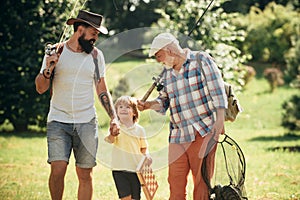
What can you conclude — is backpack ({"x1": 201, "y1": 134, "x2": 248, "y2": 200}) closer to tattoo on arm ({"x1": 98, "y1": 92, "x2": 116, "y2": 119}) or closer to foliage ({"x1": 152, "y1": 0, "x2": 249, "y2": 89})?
tattoo on arm ({"x1": 98, "y1": 92, "x2": 116, "y2": 119})

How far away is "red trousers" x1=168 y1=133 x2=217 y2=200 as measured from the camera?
545 centimetres

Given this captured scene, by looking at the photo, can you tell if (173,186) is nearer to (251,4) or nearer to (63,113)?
(63,113)

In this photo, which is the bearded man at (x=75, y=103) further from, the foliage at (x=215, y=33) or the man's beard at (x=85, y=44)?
the foliage at (x=215, y=33)

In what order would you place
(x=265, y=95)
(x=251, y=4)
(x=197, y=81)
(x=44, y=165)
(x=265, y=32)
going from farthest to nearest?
(x=251, y=4)
(x=265, y=32)
(x=265, y=95)
(x=44, y=165)
(x=197, y=81)

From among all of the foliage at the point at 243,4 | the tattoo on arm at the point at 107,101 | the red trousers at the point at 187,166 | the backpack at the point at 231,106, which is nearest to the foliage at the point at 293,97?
the backpack at the point at 231,106

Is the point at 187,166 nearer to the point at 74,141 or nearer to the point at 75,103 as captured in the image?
the point at 74,141

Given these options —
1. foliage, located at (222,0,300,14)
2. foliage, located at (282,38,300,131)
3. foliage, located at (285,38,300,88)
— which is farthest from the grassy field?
foliage, located at (222,0,300,14)

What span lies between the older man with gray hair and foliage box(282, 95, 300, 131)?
881 centimetres

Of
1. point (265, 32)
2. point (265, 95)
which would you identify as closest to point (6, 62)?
point (265, 95)

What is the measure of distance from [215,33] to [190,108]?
773cm

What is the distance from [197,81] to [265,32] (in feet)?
82.4

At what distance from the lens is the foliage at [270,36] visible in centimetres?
2897

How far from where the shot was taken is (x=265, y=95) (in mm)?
22125

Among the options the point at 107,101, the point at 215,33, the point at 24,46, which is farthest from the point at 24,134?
the point at 107,101
